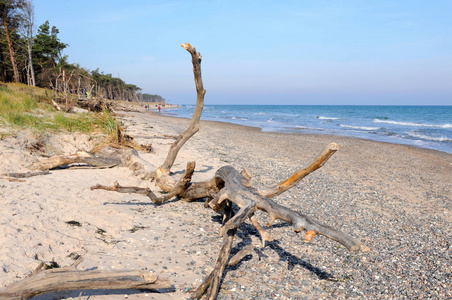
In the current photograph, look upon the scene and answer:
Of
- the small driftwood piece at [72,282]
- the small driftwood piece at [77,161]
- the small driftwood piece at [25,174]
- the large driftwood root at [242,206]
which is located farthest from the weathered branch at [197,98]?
the small driftwood piece at [72,282]

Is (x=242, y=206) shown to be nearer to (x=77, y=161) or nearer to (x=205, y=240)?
(x=205, y=240)

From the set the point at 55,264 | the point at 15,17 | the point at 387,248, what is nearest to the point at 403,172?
the point at 387,248

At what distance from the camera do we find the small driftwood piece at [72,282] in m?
2.40

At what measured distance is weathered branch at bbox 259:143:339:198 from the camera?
3.54m

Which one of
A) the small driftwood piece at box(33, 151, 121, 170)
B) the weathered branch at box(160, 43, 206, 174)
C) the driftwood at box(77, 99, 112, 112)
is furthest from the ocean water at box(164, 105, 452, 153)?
the small driftwood piece at box(33, 151, 121, 170)

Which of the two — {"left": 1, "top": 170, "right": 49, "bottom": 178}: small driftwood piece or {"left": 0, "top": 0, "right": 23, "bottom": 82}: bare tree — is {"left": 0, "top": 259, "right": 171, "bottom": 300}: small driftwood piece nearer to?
{"left": 1, "top": 170, "right": 49, "bottom": 178}: small driftwood piece

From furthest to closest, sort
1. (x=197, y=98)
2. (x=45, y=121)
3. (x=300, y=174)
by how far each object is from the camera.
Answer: (x=45, y=121), (x=197, y=98), (x=300, y=174)

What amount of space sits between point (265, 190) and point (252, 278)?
4.00 ft

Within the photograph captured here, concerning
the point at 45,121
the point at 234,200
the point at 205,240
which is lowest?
the point at 205,240

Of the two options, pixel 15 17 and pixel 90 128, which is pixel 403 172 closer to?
pixel 90 128

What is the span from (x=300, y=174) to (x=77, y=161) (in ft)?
18.1

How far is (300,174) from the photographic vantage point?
3.97 metres

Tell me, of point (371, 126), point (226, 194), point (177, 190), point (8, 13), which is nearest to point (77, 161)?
point (177, 190)

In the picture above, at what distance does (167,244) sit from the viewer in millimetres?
4234
